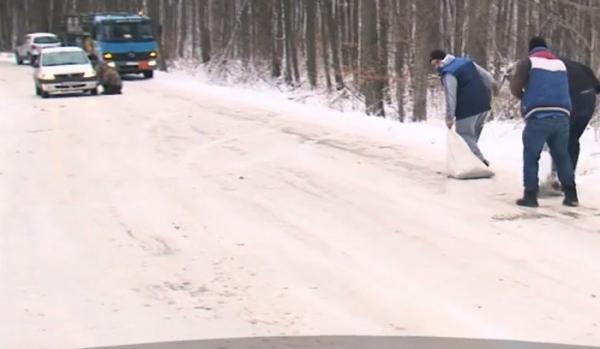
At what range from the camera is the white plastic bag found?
11234 mm

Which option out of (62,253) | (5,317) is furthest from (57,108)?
(5,317)

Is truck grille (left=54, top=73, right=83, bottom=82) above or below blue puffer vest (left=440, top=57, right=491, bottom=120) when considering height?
below

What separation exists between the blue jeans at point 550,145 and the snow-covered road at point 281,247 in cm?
38

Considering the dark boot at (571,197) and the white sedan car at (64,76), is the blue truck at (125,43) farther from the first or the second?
the dark boot at (571,197)

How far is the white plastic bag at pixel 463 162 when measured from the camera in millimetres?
11234

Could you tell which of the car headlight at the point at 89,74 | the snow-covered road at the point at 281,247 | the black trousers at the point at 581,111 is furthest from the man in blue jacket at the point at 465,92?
the car headlight at the point at 89,74

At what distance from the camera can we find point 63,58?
28.2 meters

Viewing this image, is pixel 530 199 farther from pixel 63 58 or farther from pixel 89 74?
pixel 63 58

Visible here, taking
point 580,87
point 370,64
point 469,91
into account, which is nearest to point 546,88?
point 580,87

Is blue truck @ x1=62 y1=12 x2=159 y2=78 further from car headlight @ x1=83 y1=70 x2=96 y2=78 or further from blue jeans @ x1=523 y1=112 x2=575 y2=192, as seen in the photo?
blue jeans @ x1=523 y1=112 x2=575 y2=192

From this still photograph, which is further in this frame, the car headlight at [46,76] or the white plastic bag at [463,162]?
the car headlight at [46,76]

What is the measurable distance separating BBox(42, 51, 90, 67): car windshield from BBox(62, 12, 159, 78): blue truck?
6.13 metres

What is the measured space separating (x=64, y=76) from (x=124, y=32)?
31.0 ft

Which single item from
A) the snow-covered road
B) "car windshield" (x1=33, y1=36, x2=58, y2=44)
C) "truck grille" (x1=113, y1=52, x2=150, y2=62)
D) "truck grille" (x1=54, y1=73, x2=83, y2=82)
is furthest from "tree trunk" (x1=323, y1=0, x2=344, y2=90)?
the snow-covered road
